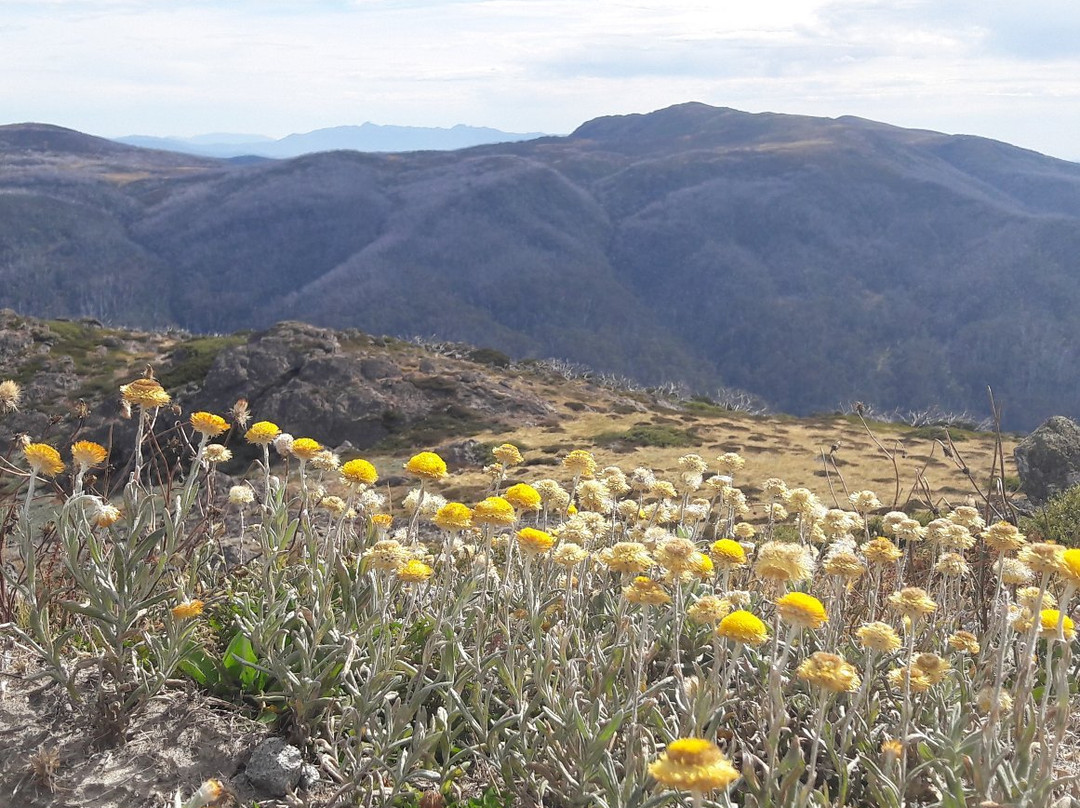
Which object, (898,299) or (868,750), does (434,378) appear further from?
(898,299)

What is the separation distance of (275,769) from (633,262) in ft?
490

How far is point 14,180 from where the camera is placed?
14600 cm

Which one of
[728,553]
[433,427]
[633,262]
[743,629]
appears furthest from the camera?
[633,262]

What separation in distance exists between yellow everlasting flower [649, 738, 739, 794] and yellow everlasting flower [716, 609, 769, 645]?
584mm

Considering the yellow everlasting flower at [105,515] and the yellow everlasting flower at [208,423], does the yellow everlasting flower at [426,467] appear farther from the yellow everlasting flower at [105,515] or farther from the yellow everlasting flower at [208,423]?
the yellow everlasting flower at [105,515]

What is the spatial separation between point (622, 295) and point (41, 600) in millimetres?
137416

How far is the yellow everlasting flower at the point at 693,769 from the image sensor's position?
1.75 m

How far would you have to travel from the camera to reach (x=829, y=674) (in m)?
2.24

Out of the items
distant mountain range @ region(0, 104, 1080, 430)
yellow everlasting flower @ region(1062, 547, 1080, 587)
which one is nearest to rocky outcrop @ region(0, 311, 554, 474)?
yellow everlasting flower @ region(1062, 547, 1080, 587)

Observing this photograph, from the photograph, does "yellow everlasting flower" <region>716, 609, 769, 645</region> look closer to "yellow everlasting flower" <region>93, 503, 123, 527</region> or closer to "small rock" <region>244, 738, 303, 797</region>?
"small rock" <region>244, 738, 303, 797</region>

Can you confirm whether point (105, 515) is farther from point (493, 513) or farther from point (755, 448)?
point (755, 448)

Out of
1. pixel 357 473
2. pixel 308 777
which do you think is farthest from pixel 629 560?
pixel 308 777

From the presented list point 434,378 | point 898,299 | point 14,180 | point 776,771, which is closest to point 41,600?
point 776,771

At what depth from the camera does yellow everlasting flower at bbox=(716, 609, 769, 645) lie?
241cm
